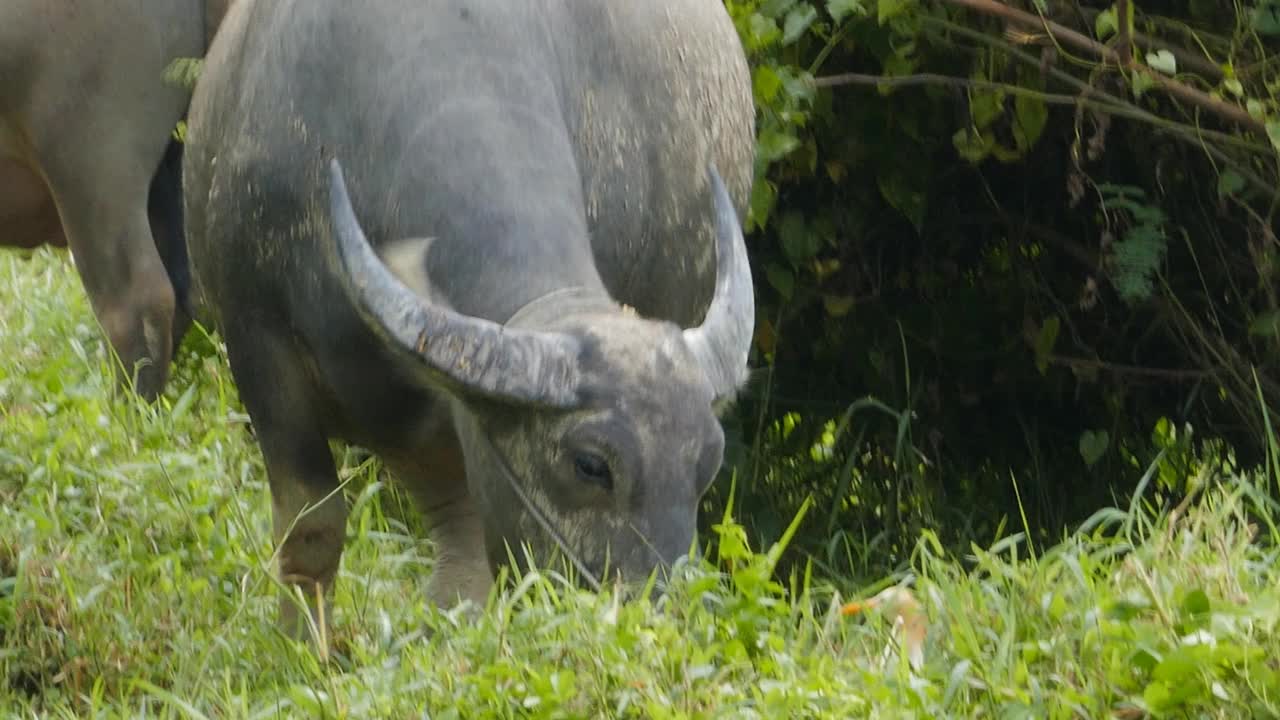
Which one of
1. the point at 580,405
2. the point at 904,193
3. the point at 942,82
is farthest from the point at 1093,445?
the point at 580,405

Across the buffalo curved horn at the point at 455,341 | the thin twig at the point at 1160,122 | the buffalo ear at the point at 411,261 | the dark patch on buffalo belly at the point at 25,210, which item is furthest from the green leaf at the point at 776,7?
the dark patch on buffalo belly at the point at 25,210

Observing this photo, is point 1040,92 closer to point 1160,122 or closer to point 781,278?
point 1160,122

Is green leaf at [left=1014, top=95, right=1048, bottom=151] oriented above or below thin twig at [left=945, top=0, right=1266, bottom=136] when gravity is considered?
below

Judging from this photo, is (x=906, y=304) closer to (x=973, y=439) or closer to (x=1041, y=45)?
(x=973, y=439)

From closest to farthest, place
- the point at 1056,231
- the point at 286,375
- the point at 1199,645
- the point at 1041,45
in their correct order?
the point at 1199,645
the point at 286,375
the point at 1041,45
the point at 1056,231

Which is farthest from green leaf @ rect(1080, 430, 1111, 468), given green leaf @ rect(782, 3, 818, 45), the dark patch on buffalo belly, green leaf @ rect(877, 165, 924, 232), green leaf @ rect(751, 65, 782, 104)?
the dark patch on buffalo belly

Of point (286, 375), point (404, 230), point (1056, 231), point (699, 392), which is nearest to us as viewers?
point (699, 392)

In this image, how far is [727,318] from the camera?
4262 millimetres

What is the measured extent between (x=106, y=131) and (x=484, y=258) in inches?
108

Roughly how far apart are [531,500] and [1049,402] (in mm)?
2890

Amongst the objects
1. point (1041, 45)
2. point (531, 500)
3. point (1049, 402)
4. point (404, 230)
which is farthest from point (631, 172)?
point (1049, 402)

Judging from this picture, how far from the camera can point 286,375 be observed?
473 cm

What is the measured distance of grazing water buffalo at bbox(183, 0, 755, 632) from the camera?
13.1ft

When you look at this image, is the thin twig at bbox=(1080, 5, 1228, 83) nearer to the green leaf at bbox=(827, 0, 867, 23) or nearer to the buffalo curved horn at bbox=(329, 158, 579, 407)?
the green leaf at bbox=(827, 0, 867, 23)
